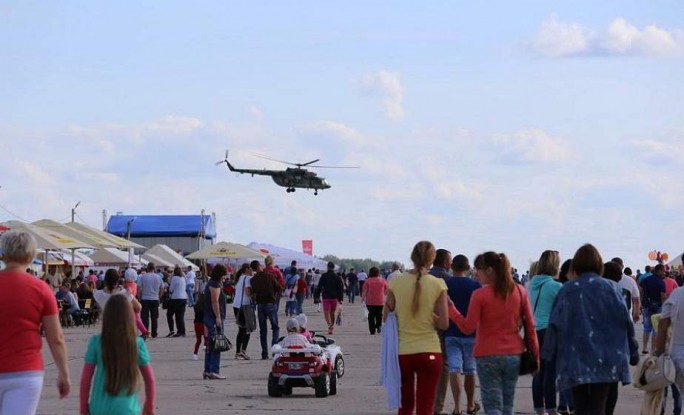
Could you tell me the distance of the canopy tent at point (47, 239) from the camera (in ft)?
123

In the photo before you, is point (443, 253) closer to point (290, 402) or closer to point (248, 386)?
point (290, 402)

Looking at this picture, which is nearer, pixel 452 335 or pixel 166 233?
pixel 452 335

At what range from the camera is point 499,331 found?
1078 centimetres

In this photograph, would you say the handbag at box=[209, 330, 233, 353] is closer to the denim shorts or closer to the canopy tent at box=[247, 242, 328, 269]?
the denim shorts

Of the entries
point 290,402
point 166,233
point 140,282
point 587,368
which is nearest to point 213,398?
point 290,402

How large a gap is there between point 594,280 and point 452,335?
12.7 feet

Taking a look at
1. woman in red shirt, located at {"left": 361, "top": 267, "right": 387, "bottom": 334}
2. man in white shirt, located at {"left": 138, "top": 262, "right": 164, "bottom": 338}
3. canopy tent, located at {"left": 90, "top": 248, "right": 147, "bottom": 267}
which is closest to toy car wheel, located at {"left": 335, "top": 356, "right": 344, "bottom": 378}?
woman in red shirt, located at {"left": 361, "top": 267, "right": 387, "bottom": 334}

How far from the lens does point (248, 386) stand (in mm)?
18297

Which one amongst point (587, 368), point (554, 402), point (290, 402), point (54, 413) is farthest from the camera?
point (290, 402)

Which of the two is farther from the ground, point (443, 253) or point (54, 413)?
point (443, 253)

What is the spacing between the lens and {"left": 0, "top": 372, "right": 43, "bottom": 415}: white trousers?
827cm

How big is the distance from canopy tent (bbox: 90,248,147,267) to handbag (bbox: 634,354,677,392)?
50.0m

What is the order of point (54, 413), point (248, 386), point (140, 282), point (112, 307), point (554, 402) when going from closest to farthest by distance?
point (112, 307), point (554, 402), point (54, 413), point (248, 386), point (140, 282)

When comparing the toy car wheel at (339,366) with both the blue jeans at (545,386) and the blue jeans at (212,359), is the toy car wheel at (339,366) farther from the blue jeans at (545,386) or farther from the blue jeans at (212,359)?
the blue jeans at (545,386)
